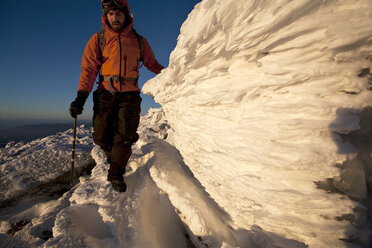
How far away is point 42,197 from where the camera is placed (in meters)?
4.74

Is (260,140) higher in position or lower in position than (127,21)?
lower

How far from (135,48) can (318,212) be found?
3.85m

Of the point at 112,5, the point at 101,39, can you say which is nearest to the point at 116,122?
the point at 101,39

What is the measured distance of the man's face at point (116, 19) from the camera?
2.78 metres

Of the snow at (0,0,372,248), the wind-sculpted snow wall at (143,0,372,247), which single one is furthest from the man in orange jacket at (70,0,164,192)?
the wind-sculpted snow wall at (143,0,372,247)

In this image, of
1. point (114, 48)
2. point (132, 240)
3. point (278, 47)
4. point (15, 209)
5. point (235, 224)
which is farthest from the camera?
point (15, 209)

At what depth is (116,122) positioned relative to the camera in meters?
3.02

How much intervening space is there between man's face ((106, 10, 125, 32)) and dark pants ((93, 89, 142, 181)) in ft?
4.15

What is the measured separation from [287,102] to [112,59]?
9.84 ft

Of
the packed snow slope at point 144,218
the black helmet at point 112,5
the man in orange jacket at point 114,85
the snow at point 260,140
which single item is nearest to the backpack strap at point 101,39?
the man in orange jacket at point 114,85

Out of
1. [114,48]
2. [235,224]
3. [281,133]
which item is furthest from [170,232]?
[114,48]

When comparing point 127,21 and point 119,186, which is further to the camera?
point 127,21

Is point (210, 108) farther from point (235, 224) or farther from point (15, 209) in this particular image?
point (15, 209)

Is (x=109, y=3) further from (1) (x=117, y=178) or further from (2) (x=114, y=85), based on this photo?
(1) (x=117, y=178)
